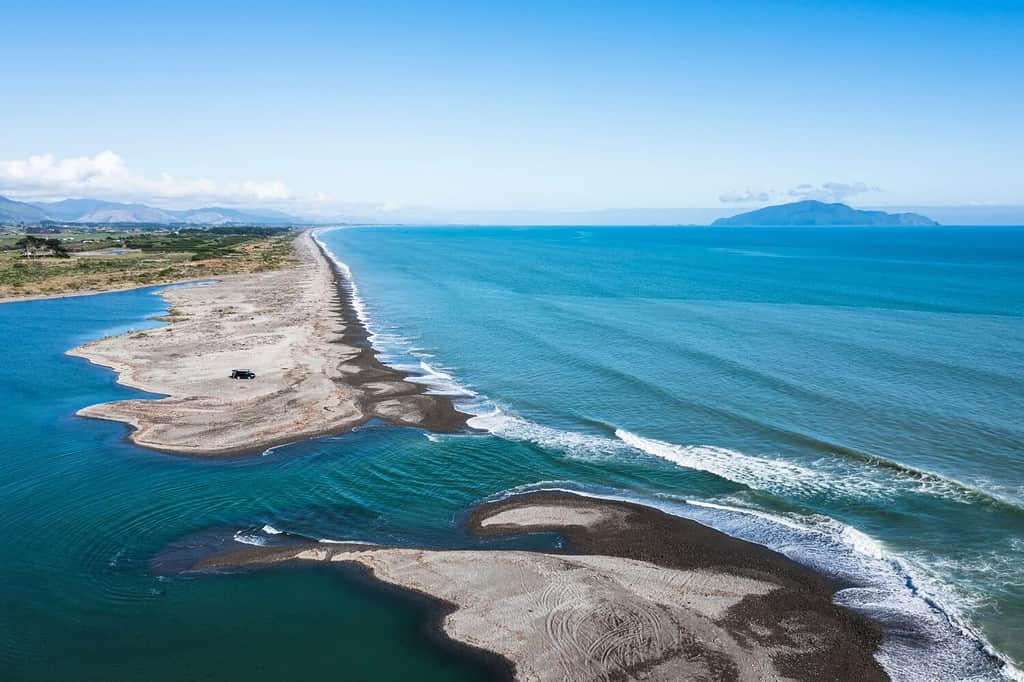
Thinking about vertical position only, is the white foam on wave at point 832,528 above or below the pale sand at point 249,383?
below

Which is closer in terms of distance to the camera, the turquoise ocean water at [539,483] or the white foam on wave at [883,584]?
the white foam on wave at [883,584]

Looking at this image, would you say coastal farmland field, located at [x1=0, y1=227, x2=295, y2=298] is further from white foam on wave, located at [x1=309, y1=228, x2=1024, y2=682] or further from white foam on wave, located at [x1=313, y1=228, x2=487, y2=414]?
white foam on wave, located at [x1=309, y1=228, x2=1024, y2=682]

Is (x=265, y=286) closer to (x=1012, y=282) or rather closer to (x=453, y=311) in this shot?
(x=453, y=311)

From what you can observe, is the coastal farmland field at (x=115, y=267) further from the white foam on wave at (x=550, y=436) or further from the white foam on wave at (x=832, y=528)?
the white foam on wave at (x=832, y=528)

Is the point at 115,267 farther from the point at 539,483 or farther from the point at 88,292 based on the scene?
the point at 539,483

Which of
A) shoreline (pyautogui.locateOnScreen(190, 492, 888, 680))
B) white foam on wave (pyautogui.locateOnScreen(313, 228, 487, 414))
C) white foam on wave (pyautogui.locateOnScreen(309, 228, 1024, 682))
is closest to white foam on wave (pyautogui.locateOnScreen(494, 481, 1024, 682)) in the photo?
white foam on wave (pyautogui.locateOnScreen(309, 228, 1024, 682))

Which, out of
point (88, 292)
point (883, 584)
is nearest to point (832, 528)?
point (883, 584)

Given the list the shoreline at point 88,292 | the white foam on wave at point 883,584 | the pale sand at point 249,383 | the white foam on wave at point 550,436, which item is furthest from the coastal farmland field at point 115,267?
the white foam on wave at point 883,584
